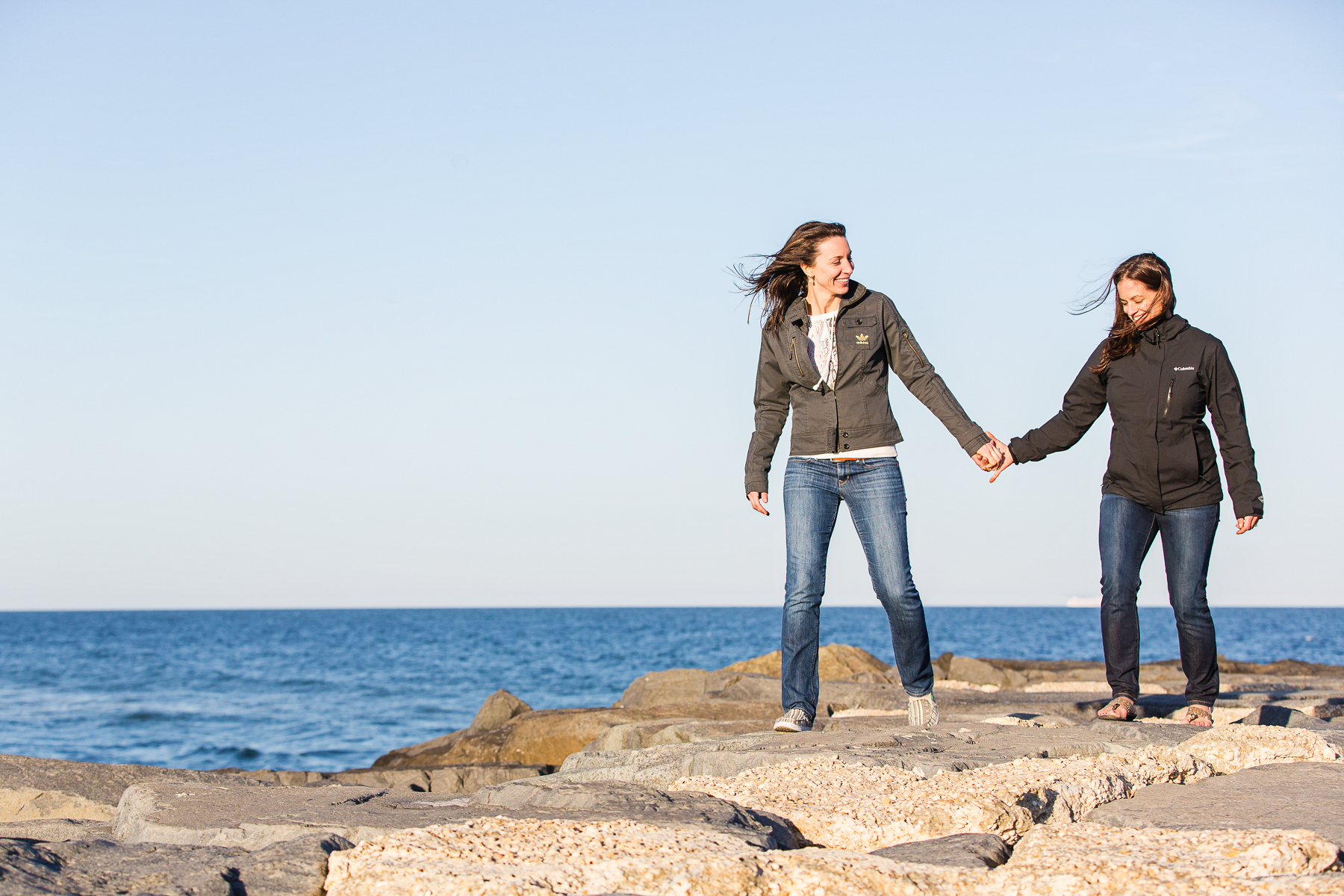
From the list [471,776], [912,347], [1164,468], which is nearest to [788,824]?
[912,347]

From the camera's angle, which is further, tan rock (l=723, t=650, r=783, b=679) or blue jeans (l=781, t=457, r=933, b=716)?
tan rock (l=723, t=650, r=783, b=679)

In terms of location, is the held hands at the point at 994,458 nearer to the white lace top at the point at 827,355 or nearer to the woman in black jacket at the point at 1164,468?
the woman in black jacket at the point at 1164,468

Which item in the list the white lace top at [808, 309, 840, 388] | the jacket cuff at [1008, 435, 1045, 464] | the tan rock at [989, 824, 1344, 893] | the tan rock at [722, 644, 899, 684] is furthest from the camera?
the tan rock at [722, 644, 899, 684]

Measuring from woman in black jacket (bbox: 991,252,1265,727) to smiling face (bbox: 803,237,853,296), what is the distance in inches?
38.9

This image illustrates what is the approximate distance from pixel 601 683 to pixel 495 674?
430 centimetres

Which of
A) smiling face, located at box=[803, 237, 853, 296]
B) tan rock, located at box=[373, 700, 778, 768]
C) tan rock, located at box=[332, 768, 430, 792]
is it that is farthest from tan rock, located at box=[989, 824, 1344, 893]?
tan rock, located at box=[332, 768, 430, 792]

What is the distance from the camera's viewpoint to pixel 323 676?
27.5 meters

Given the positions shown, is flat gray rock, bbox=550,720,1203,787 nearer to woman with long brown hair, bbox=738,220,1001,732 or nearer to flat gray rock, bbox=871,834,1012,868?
woman with long brown hair, bbox=738,220,1001,732

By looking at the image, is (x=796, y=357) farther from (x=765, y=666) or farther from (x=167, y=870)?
(x=765, y=666)

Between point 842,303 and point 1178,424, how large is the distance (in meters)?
1.39

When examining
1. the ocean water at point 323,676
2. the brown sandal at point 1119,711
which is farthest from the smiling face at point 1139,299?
the ocean water at point 323,676

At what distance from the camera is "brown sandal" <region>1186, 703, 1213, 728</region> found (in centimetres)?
Answer: 426

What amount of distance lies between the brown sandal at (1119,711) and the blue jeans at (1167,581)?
106mm

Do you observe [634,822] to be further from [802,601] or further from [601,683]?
[601,683]
